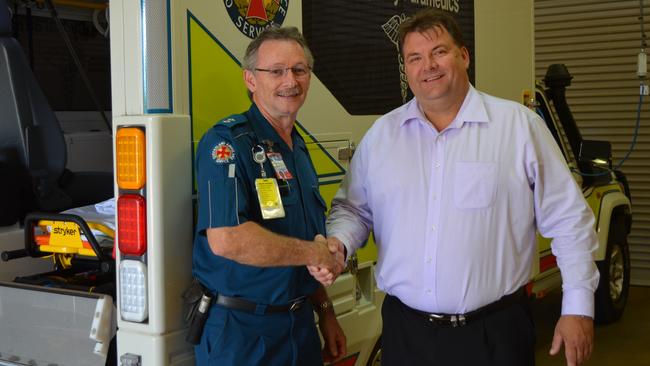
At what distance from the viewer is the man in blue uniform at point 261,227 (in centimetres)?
243

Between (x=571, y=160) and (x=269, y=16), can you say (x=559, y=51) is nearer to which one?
(x=571, y=160)

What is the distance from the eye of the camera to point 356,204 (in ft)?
9.49

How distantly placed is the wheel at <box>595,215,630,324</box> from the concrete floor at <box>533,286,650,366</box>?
12cm

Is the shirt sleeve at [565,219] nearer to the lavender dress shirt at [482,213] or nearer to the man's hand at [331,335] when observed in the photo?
the lavender dress shirt at [482,213]

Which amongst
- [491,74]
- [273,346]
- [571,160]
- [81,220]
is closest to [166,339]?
[273,346]

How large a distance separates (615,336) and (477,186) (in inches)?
168

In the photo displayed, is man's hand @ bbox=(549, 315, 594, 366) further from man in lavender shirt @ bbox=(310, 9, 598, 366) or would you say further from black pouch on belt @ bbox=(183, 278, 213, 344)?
black pouch on belt @ bbox=(183, 278, 213, 344)

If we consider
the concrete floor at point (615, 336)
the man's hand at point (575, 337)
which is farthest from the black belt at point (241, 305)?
the concrete floor at point (615, 336)

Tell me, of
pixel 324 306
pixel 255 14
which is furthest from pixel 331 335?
pixel 255 14

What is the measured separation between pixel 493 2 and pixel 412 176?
7.35ft

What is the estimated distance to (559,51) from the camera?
833 cm

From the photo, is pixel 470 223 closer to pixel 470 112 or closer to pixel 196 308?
pixel 470 112

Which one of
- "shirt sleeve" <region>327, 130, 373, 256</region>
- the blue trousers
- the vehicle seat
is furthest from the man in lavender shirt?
the vehicle seat

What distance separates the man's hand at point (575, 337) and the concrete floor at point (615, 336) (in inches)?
122
